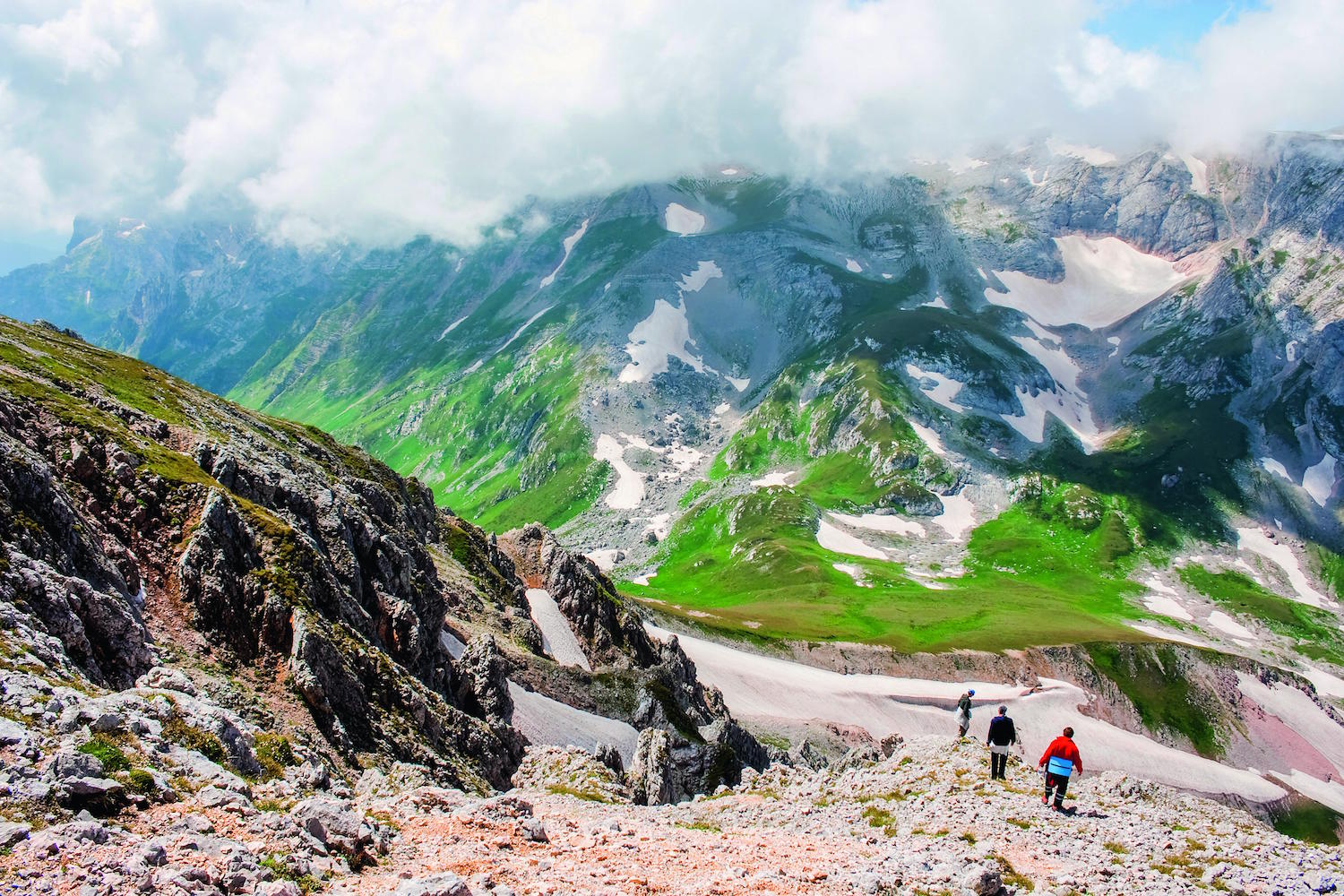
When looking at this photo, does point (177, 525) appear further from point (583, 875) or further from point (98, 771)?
point (583, 875)

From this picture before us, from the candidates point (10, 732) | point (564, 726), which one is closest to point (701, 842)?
point (10, 732)

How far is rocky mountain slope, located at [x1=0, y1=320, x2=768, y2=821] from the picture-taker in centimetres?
1836

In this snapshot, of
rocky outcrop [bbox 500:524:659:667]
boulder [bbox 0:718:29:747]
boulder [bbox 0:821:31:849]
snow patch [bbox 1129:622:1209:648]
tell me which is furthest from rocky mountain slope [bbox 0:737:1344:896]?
snow patch [bbox 1129:622:1209:648]

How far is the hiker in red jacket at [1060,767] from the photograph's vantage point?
90.3ft

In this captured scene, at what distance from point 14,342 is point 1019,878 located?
7616cm

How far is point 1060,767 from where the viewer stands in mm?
27688

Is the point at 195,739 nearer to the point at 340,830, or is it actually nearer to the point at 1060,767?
the point at 340,830

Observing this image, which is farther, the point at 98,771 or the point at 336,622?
the point at 336,622

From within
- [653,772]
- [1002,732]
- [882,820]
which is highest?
[1002,732]

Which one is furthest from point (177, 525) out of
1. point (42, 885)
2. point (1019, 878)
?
point (1019, 878)

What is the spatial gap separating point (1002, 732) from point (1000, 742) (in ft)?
1.96

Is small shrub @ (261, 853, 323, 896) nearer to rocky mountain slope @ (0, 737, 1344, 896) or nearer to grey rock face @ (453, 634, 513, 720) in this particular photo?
rocky mountain slope @ (0, 737, 1344, 896)

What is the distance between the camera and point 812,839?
25141 millimetres

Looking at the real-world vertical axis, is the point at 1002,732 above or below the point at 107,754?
below
